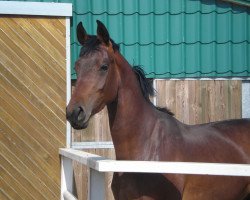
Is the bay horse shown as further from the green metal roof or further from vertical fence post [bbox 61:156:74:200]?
the green metal roof

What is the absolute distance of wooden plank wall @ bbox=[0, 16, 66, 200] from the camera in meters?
4.95

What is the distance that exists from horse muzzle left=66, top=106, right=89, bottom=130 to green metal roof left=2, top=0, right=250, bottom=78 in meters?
2.25

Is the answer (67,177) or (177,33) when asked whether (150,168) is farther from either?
(177,33)

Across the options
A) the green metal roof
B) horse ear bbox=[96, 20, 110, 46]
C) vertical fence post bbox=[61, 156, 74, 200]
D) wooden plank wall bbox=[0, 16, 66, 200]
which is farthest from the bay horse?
the green metal roof

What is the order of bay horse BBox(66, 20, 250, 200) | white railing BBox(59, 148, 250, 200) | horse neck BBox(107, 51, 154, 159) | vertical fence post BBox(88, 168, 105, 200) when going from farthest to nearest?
horse neck BBox(107, 51, 154, 159)
bay horse BBox(66, 20, 250, 200)
vertical fence post BBox(88, 168, 105, 200)
white railing BBox(59, 148, 250, 200)

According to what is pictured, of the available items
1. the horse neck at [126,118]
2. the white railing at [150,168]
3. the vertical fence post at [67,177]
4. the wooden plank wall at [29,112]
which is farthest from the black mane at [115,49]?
the wooden plank wall at [29,112]

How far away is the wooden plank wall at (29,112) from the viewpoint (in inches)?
195

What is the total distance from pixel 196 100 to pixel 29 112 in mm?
1825

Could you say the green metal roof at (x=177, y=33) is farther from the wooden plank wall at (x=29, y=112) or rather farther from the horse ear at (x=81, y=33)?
the horse ear at (x=81, y=33)

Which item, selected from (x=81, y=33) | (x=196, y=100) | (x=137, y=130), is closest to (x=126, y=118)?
(x=137, y=130)

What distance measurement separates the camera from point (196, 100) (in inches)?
221

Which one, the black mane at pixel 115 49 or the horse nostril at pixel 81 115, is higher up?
the black mane at pixel 115 49

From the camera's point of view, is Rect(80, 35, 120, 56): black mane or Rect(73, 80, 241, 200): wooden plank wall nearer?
Rect(80, 35, 120, 56): black mane

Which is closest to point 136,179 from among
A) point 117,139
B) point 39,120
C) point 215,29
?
point 117,139
